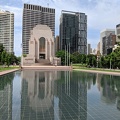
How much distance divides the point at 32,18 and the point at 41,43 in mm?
42713

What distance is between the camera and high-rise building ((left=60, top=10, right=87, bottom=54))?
11288 cm

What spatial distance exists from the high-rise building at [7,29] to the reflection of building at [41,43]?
43201mm

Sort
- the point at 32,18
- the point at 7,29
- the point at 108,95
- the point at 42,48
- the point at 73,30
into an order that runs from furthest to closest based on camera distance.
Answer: the point at 32,18 < the point at 7,29 < the point at 73,30 < the point at 42,48 < the point at 108,95

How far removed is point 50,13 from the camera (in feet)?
388

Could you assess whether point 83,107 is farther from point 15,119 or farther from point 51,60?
point 51,60

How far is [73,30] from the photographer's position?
112000 millimetres

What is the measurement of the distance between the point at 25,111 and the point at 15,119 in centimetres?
101

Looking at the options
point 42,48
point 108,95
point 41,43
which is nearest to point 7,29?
point 41,43

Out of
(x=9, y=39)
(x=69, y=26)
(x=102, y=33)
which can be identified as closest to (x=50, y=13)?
(x=69, y=26)

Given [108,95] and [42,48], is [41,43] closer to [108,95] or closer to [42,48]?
[42,48]

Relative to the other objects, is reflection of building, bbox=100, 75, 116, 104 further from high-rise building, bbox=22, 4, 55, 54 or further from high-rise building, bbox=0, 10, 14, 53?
high-rise building, bbox=0, 10, 14, 53

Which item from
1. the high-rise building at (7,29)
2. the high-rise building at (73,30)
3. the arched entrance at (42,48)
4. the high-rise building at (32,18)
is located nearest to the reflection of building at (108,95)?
the arched entrance at (42,48)

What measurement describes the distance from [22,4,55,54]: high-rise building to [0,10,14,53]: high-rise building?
6.86 m

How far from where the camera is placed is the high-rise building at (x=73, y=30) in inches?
4444
